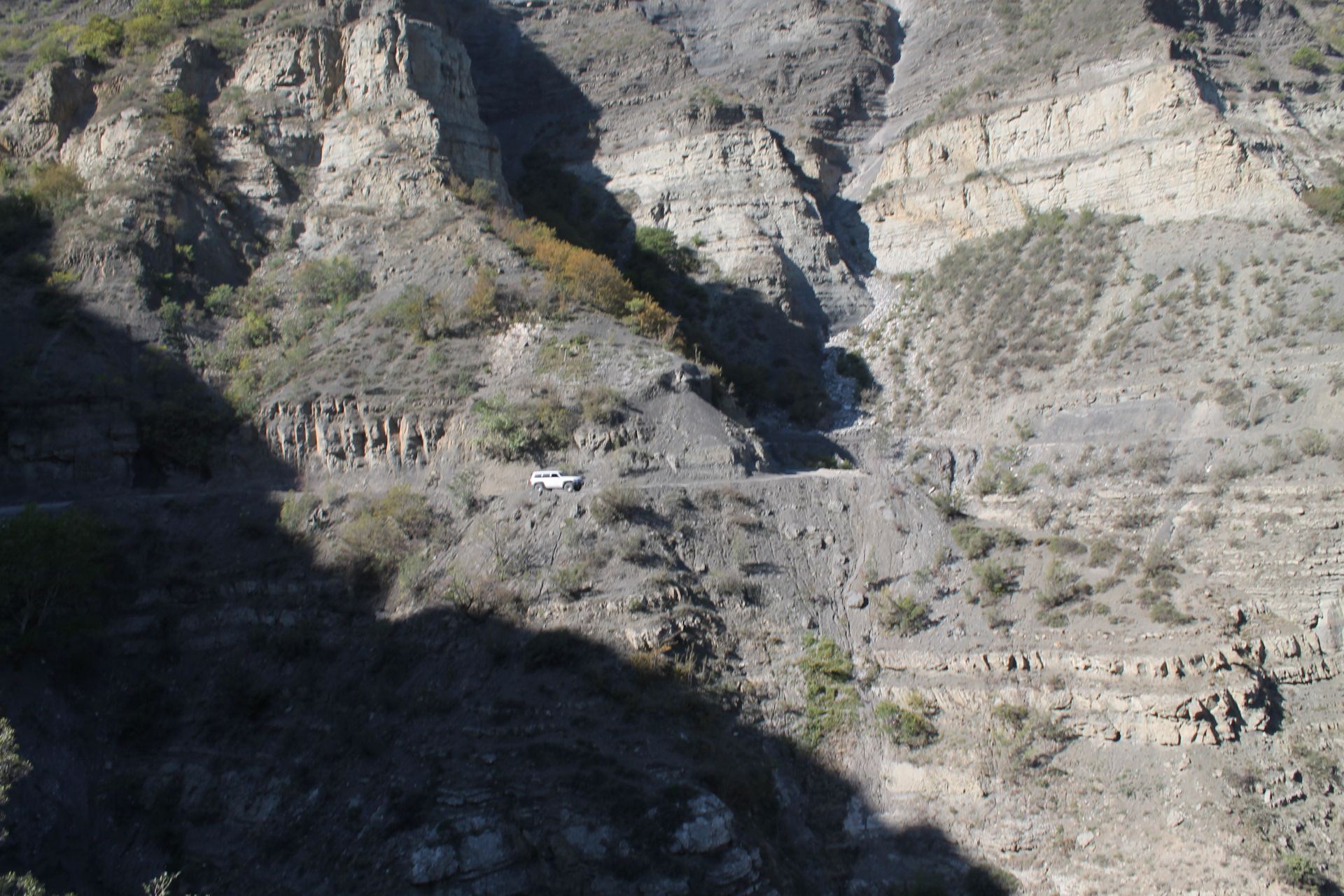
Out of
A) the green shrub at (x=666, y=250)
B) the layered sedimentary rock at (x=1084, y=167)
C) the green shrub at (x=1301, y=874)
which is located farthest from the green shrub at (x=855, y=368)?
the green shrub at (x=1301, y=874)

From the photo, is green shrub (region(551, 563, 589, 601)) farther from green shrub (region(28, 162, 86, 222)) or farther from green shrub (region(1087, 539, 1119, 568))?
green shrub (region(28, 162, 86, 222))

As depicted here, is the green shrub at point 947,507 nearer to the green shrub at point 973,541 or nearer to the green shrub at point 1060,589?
the green shrub at point 973,541

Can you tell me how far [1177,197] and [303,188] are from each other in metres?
36.7

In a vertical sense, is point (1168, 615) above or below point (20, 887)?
below

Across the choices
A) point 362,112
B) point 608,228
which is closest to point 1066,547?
point 608,228

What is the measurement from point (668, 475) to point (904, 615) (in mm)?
7526

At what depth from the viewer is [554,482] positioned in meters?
21.3

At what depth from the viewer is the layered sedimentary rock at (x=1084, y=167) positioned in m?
30.3

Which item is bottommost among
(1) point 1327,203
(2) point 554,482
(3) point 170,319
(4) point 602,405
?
(2) point 554,482

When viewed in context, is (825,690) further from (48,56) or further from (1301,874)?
(48,56)

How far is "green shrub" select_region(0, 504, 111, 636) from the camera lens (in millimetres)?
16922

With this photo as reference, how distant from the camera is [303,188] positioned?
32.4m

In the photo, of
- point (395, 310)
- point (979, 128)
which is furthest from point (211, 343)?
point (979, 128)

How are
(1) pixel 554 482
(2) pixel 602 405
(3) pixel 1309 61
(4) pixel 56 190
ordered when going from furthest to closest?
(3) pixel 1309 61, (4) pixel 56 190, (2) pixel 602 405, (1) pixel 554 482
